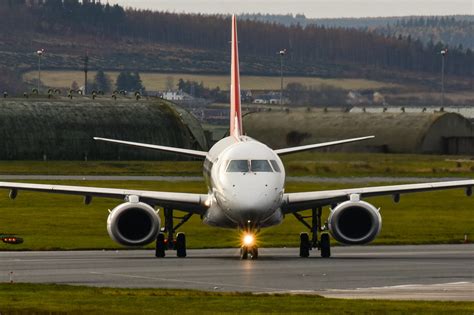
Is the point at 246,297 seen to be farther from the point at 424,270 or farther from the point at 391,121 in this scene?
the point at 391,121

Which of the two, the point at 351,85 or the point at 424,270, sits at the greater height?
the point at 351,85

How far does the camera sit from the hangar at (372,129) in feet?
382

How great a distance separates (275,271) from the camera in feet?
123

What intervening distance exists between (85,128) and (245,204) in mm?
74274

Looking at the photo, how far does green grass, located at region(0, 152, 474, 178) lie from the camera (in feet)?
299

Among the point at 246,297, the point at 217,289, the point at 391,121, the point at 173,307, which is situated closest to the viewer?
the point at 173,307

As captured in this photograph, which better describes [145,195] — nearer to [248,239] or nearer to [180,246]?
[180,246]

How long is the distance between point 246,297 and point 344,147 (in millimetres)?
78883

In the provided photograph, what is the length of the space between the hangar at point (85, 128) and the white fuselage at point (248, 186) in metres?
68.6

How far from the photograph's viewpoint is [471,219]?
59.9 m

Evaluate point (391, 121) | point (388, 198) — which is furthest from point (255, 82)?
point (388, 198)

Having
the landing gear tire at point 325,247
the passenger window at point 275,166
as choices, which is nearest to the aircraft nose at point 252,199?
the passenger window at point 275,166

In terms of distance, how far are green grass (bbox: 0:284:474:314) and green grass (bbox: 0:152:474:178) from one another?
57174mm

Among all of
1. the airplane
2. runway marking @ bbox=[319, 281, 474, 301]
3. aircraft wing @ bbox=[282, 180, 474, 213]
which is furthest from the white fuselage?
runway marking @ bbox=[319, 281, 474, 301]
